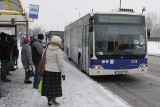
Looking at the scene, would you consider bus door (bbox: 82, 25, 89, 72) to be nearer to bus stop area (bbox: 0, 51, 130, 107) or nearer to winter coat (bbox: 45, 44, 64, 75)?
bus stop area (bbox: 0, 51, 130, 107)

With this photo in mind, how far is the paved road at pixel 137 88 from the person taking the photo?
959 cm

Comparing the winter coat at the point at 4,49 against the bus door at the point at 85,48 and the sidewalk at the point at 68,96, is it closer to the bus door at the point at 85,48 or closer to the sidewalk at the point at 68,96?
the sidewalk at the point at 68,96

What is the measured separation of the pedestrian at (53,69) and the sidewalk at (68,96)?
1.52 ft

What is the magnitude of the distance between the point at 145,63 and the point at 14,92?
608 centimetres

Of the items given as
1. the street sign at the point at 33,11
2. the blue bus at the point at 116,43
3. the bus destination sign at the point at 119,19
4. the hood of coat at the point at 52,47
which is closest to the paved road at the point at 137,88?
the blue bus at the point at 116,43

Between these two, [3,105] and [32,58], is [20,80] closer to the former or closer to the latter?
[32,58]

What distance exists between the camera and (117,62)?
→ 43.5ft

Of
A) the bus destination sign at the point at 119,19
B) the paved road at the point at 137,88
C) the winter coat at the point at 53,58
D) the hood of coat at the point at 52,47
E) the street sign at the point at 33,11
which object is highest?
the street sign at the point at 33,11

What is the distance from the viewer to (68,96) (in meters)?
9.37

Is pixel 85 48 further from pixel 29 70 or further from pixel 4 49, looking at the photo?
pixel 4 49

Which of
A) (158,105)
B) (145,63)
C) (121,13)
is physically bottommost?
(158,105)

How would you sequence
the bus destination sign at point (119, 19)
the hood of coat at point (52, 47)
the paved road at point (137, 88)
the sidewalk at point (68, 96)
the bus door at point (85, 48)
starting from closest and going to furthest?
the hood of coat at point (52, 47)
the sidewalk at point (68, 96)
the paved road at point (137, 88)
the bus destination sign at point (119, 19)
the bus door at point (85, 48)

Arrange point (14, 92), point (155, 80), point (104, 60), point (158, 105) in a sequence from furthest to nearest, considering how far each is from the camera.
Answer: point (155, 80) < point (104, 60) < point (14, 92) < point (158, 105)

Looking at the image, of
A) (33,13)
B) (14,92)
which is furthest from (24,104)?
(33,13)
